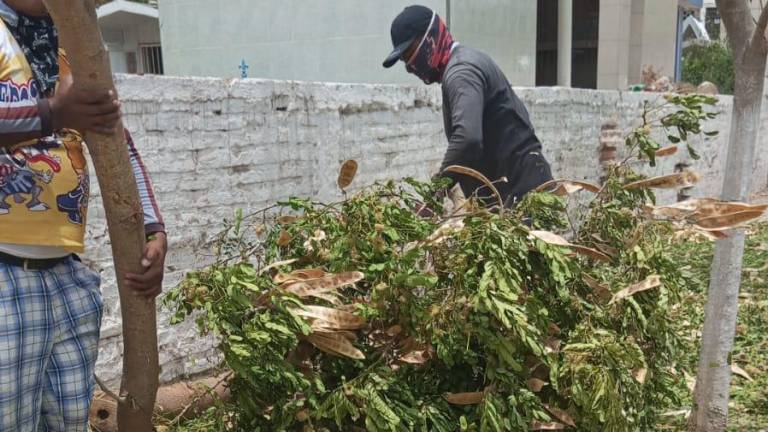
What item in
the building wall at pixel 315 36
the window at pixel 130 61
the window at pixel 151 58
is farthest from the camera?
the window at pixel 130 61

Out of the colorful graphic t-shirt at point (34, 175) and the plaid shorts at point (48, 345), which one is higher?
the colorful graphic t-shirt at point (34, 175)

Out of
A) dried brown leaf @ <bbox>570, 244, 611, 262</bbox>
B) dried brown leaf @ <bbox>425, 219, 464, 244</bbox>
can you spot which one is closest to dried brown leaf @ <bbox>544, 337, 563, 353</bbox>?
dried brown leaf @ <bbox>570, 244, 611, 262</bbox>

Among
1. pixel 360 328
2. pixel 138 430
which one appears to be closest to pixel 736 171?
pixel 360 328

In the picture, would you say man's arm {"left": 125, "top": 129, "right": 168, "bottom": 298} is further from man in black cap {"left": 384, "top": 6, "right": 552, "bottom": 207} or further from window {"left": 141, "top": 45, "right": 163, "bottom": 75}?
window {"left": 141, "top": 45, "right": 163, "bottom": 75}

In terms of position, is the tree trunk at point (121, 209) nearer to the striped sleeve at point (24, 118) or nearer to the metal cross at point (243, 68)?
the striped sleeve at point (24, 118)

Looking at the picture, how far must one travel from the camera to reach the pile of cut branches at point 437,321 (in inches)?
67.6

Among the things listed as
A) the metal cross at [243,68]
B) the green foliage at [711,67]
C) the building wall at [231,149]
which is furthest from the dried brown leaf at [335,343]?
the green foliage at [711,67]

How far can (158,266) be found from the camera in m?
1.65

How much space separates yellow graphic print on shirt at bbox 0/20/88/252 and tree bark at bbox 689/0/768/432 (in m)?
2.41

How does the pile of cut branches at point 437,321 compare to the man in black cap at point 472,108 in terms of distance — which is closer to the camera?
the pile of cut branches at point 437,321

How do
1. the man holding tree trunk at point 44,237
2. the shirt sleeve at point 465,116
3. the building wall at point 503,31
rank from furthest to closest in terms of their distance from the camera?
the building wall at point 503,31 → the shirt sleeve at point 465,116 → the man holding tree trunk at point 44,237

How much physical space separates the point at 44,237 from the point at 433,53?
2.25 metres

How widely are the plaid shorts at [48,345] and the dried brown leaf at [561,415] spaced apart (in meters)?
1.20

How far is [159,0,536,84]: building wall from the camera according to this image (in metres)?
9.88
